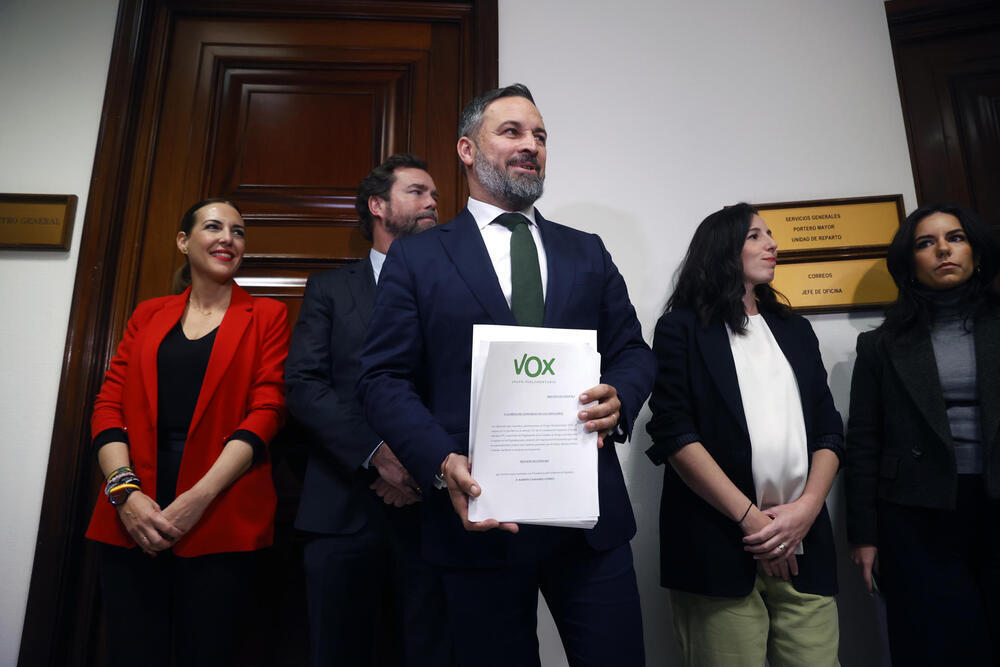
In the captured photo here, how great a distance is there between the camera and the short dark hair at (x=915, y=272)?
199 centimetres

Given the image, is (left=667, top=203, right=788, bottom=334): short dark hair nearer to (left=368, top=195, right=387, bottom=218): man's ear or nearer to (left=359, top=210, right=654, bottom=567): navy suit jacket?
(left=359, top=210, right=654, bottom=567): navy suit jacket

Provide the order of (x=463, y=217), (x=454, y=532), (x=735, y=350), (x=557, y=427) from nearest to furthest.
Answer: (x=557, y=427), (x=454, y=532), (x=463, y=217), (x=735, y=350)

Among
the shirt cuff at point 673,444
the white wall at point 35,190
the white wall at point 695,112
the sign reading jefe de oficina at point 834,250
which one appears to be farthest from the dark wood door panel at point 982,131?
the white wall at point 35,190

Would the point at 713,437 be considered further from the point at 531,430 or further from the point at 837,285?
the point at 837,285

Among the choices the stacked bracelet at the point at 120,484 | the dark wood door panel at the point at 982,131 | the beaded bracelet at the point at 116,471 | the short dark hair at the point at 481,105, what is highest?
the dark wood door panel at the point at 982,131

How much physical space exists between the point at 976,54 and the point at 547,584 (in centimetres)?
328

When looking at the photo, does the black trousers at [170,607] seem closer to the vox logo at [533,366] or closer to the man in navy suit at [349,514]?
the man in navy suit at [349,514]

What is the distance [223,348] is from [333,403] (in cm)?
44

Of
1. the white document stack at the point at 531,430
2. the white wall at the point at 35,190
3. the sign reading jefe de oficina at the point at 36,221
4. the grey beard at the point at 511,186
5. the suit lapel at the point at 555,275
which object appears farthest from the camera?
the sign reading jefe de oficina at the point at 36,221

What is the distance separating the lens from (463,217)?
1.47 metres

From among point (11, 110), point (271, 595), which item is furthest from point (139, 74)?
point (271, 595)

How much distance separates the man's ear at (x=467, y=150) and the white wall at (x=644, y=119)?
936 mm

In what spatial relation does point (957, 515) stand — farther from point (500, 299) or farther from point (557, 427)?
point (500, 299)

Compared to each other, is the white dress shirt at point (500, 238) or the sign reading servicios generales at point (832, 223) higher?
the sign reading servicios generales at point (832, 223)
